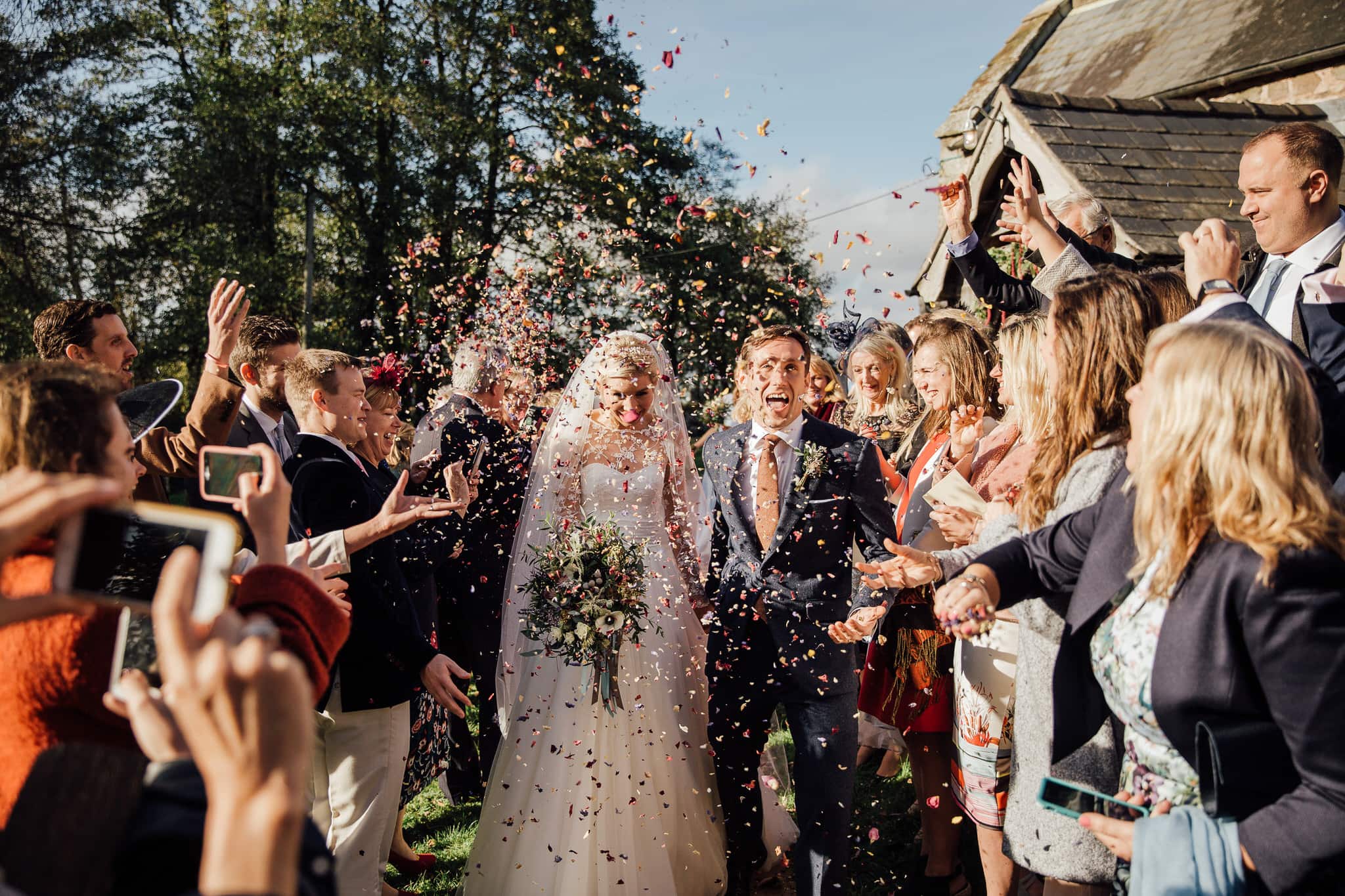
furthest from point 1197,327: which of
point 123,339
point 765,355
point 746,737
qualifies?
point 123,339

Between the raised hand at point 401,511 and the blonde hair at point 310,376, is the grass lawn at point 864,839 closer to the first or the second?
the raised hand at point 401,511

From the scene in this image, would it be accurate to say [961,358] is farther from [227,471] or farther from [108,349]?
[108,349]

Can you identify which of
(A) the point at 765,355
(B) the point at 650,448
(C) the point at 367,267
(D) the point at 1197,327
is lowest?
(D) the point at 1197,327

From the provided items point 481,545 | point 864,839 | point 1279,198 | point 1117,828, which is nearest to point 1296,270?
point 1279,198

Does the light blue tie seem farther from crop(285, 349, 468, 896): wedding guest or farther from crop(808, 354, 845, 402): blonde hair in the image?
crop(285, 349, 468, 896): wedding guest

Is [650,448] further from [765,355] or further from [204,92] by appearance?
[204,92]

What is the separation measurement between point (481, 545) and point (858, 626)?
2.61 metres

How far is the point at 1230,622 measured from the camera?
185 centimetres

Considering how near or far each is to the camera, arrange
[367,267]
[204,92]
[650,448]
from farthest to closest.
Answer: [367,267], [204,92], [650,448]

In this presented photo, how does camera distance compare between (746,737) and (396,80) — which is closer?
(746,737)

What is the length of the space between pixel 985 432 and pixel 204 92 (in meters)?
20.2

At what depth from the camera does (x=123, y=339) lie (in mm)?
4164

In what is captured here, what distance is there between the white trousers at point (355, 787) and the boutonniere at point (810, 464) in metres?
1.87

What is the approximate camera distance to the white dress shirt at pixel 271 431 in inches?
188
